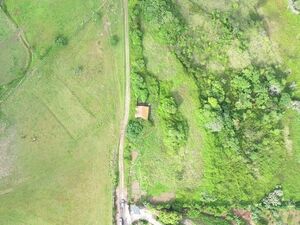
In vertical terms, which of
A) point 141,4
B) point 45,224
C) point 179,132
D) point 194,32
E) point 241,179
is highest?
point 141,4

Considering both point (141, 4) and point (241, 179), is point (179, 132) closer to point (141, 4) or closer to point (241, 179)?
point (241, 179)

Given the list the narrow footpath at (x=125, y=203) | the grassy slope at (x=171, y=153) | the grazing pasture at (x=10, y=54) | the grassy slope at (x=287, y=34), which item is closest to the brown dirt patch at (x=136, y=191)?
the grassy slope at (x=171, y=153)

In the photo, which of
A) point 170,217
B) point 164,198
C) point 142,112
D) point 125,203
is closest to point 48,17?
point 142,112

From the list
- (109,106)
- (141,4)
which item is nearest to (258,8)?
(141,4)

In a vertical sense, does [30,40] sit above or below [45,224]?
above

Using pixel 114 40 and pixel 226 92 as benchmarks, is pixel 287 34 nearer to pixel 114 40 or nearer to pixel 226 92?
pixel 226 92
